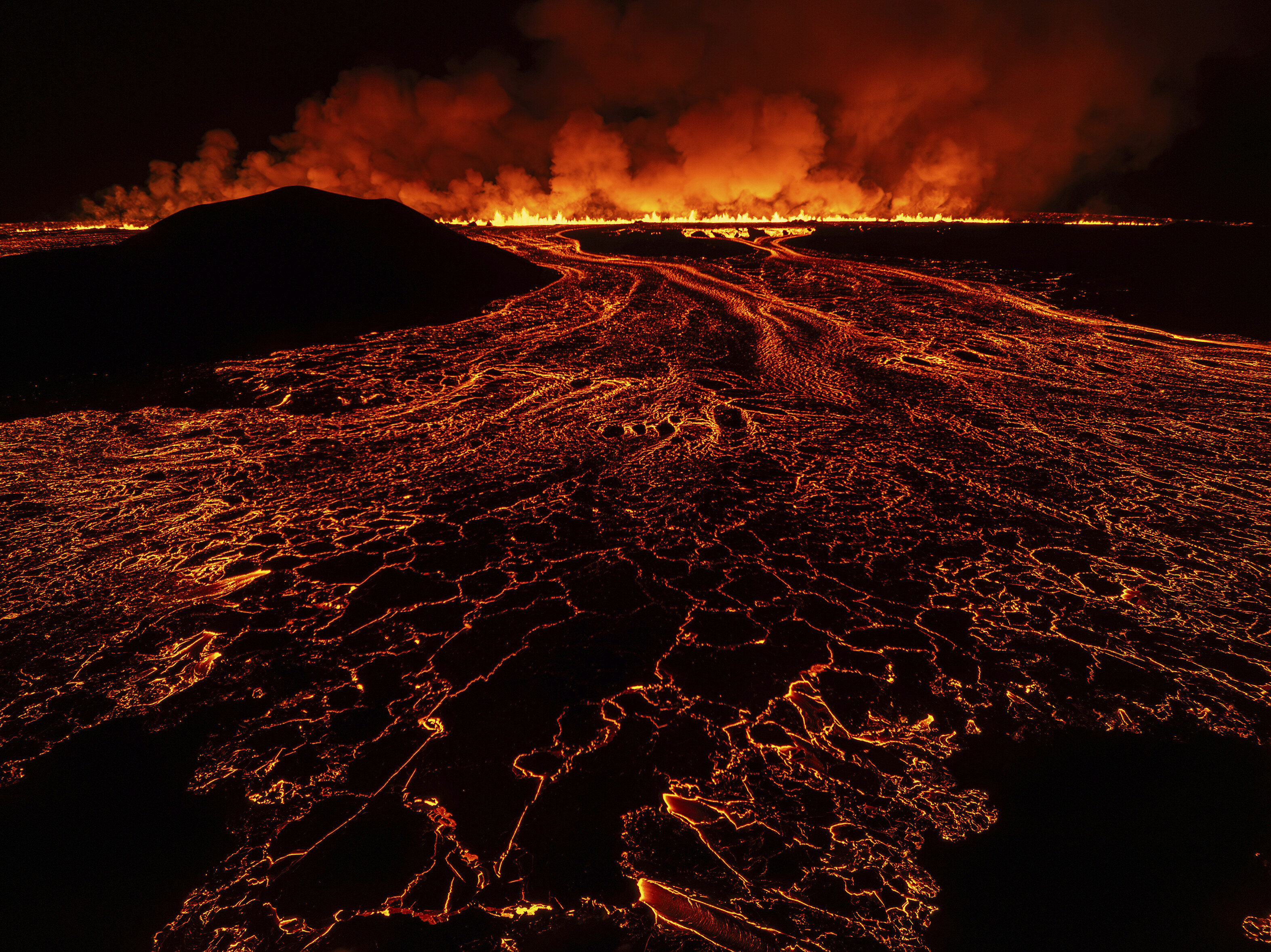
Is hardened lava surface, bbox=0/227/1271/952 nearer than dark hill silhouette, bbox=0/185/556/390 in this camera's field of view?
Yes

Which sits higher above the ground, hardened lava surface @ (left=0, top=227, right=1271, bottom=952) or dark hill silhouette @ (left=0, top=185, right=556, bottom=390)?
dark hill silhouette @ (left=0, top=185, right=556, bottom=390)

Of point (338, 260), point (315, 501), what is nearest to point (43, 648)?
point (315, 501)

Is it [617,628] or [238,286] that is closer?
[617,628]

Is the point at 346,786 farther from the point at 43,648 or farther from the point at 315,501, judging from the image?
the point at 315,501

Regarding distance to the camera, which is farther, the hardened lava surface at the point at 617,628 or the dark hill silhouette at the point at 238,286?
the dark hill silhouette at the point at 238,286

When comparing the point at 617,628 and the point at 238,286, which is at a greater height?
the point at 238,286
